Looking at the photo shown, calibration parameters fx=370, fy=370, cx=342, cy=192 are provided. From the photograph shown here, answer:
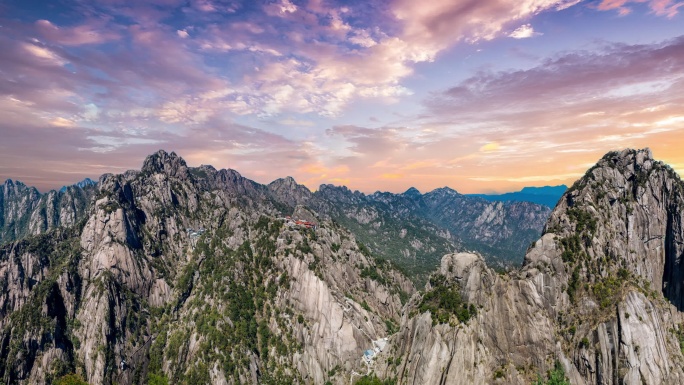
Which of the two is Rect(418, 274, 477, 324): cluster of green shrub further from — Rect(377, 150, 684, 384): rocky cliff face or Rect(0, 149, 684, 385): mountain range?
Rect(377, 150, 684, 384): rocky cliff face

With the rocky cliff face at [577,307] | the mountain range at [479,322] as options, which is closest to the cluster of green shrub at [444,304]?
the mountain range at [479,322]

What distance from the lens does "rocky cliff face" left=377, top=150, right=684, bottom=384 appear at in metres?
117

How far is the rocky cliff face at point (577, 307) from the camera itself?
382 feet

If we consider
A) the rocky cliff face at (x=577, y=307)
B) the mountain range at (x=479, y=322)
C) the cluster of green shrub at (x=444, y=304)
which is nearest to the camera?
the rocky cliff face at (x=577, y=307)

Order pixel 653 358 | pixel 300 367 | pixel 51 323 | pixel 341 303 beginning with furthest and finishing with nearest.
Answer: pixel 51 323
pixel 341 303
pixel 300 367
pixel 653 358

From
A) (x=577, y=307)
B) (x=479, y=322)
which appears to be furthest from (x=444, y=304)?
(x=577, y=307)

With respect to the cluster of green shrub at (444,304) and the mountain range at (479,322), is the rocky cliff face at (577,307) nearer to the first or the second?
the mountain range at (479,322)

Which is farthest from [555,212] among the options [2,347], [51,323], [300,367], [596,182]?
[2,347]

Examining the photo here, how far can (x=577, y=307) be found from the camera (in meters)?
127

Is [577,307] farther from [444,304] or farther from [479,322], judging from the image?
[444,304]

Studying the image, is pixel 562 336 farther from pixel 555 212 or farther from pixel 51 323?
pixel 51 323

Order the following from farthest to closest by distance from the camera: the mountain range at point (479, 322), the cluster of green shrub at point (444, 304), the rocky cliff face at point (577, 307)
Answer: the cluster of green shrub at point (444, 304) < the mountain range at point (479, 322) < the rocky cliff face at point (577, 307)

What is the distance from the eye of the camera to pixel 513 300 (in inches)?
5143

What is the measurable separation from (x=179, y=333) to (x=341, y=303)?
91193mm
